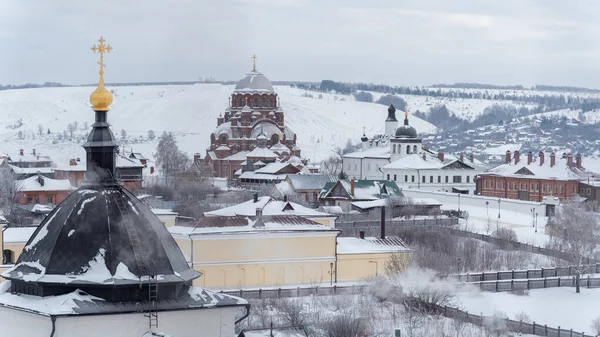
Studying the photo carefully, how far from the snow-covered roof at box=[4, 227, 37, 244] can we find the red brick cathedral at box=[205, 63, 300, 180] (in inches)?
1050

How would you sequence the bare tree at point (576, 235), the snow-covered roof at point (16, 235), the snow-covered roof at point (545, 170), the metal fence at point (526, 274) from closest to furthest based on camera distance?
the snow-covered roof at point (16, 235)
the metal fence at point (526, 274)
the bare tree at point (576, 235)
the snow-covered roof at point (545, 170)

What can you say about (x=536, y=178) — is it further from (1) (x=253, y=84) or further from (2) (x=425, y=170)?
(1) (x=253, y=84)

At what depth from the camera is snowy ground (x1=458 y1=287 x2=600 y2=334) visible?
1709 cm

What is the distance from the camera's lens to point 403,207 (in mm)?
31266

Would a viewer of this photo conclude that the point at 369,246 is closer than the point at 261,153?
Yes

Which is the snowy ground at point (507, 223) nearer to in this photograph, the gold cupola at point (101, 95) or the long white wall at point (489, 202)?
the long white wall at point (489, 202)

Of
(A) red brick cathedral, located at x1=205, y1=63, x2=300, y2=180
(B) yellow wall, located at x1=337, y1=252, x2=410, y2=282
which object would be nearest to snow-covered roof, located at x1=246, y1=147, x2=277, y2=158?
(A) red brick cathedral, located at x1=205, y1=63, x2=300, y2=180

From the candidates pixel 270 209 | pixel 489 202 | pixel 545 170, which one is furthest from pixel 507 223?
pixel 270 209

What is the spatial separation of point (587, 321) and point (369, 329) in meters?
3.95

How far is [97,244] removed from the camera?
832 centimetres

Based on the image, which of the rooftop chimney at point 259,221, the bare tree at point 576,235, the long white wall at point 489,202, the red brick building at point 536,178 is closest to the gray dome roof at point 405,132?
the red brick building at point 536,178

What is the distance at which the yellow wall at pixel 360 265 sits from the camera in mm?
20047

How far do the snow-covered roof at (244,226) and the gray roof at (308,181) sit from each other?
1680 centimetres

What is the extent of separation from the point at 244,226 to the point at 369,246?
239 cm
